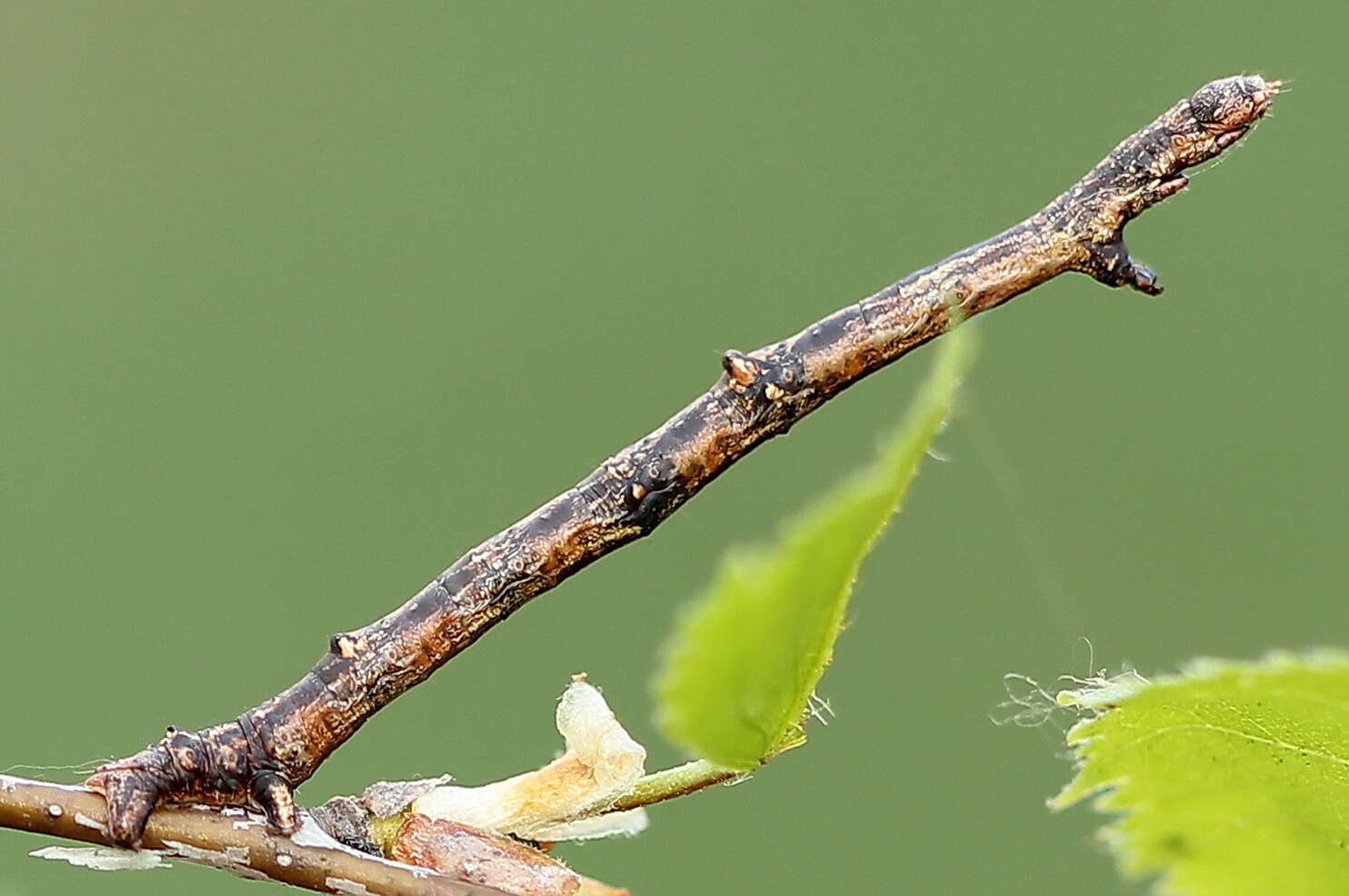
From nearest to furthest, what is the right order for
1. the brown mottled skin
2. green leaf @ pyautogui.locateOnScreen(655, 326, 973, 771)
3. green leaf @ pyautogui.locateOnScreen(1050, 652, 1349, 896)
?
green leaf @ pyautogui.locateOnScreen(655, 326, 973, 771)
green leaf @ pyautogui.locateOnScreen(1050, 652, 1349, 896)
the brown mottled skin

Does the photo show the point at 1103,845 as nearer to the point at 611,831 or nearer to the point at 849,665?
the point at 611,831

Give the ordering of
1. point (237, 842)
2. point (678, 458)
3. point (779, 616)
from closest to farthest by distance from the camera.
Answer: point (779, 616) → point (237, 842) → point (678, 458)

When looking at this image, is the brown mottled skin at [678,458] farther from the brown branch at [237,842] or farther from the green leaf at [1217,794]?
the green leaf at [1217,794]

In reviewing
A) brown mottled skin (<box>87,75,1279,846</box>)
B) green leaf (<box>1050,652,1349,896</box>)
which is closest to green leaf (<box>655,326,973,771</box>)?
green leaf (<box>1050,652,1349,896</box>)

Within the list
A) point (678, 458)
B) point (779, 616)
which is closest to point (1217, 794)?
point (779, 616)

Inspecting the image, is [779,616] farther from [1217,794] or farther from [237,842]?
[237,842]

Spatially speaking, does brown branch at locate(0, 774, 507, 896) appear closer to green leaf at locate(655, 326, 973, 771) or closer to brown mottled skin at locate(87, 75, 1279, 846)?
brown mottled skin at locate(87, 75, 1279, 846)

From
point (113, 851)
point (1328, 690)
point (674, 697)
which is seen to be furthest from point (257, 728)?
point (1328, 690)
